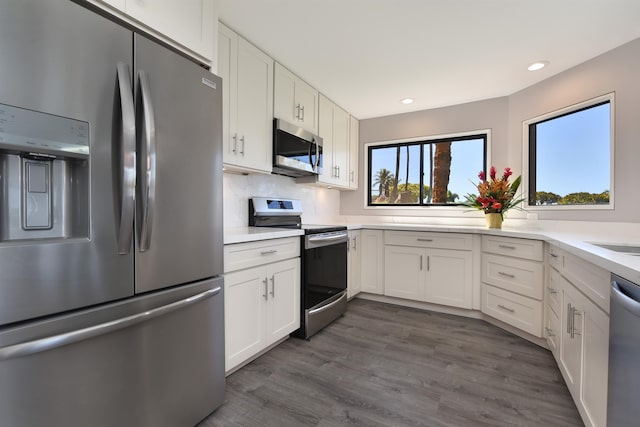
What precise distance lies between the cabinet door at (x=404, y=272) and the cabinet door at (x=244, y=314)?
69.0 inches

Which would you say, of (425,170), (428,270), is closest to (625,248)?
(428,270)

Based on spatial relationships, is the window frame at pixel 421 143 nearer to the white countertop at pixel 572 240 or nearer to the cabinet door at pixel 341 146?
the cabinet door at pixel 341 146

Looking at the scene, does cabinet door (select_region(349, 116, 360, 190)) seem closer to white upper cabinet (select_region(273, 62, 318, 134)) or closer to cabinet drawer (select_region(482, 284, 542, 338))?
white upper cabinet (select_region(273, 62, 318, 134))

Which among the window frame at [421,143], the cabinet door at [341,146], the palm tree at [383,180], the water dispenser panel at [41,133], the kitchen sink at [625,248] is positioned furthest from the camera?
the palm tree at [383,180]

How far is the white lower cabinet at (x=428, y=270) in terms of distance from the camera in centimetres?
298

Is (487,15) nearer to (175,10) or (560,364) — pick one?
(175,10)

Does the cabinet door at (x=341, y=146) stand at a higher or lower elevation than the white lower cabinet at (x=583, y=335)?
higher

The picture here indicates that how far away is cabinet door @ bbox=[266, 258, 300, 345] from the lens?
2.10m

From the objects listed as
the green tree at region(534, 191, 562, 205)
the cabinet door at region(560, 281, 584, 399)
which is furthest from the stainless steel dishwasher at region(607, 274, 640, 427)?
the green tree at region(534, 191, 562, 205)

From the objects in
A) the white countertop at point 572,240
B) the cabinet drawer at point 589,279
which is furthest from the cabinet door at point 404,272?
the cabinet drawer at point 589,279

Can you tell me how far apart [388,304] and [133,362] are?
277 cm

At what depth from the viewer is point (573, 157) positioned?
268 cm

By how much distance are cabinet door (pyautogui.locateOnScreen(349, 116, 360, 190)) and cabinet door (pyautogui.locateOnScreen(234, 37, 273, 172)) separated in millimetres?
1678

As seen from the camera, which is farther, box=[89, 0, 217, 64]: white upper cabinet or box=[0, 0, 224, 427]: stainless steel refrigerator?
box=[89, 0, 217, 64]: white upper cabinet
